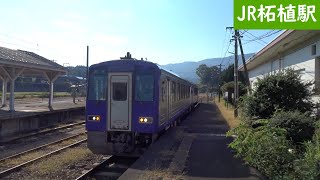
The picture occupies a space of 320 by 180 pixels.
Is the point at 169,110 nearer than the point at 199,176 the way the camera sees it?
No

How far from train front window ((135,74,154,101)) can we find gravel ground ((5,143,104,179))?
2394 mm

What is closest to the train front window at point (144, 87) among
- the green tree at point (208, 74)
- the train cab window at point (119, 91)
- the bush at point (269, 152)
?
the train cab window at point (119, 91)

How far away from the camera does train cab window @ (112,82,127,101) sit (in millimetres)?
12250

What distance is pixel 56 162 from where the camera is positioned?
11.8 m

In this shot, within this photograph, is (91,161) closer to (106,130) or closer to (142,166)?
(106,130)

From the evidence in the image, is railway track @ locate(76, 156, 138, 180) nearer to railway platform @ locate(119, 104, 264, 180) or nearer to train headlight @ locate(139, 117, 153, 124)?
railway platform @ locate(119, 104, 264, 180)

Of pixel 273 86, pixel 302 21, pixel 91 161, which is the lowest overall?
pixel 91 161

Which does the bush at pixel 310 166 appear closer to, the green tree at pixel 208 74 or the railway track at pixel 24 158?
the railway track at pixel 24 158

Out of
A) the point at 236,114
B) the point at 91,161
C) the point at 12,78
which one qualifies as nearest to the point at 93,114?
the point at 91,161

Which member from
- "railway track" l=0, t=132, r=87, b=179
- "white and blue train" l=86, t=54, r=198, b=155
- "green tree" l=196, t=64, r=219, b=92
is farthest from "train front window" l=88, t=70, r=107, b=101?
"green tree" l=196, t=64, r=219, b=92

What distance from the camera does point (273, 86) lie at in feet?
46.4

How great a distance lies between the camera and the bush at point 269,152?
7535 millimetres

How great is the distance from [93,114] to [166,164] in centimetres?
331

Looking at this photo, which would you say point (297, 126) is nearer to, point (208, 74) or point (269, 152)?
point (269, 152)
